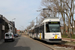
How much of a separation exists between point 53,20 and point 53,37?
248cm

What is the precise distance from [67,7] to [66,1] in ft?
6.53

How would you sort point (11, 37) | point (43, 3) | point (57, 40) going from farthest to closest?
point (43, 3)
point (11, 37)
point (57, 40)

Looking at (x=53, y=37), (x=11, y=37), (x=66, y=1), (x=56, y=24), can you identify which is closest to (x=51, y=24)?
(x=56, y=24)

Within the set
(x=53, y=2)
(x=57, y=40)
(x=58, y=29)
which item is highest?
(x=53, y=2)

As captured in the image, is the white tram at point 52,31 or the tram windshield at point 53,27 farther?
the tram windshield at point 53,27

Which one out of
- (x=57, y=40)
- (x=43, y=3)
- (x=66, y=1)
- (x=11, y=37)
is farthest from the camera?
(x=43, y=3)

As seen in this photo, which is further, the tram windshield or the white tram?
the tram windshield

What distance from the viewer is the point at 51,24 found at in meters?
16.2

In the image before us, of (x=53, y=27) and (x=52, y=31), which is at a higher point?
(x=53, y=27)

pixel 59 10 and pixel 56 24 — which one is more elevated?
pixel 59 10

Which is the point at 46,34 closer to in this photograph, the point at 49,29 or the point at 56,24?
the point at 49,29

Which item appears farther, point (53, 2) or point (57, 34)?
point (53, 2)

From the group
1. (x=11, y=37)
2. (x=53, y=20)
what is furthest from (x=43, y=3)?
(x=53, y=20)

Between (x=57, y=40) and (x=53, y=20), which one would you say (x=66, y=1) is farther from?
(x=57, y=40)
